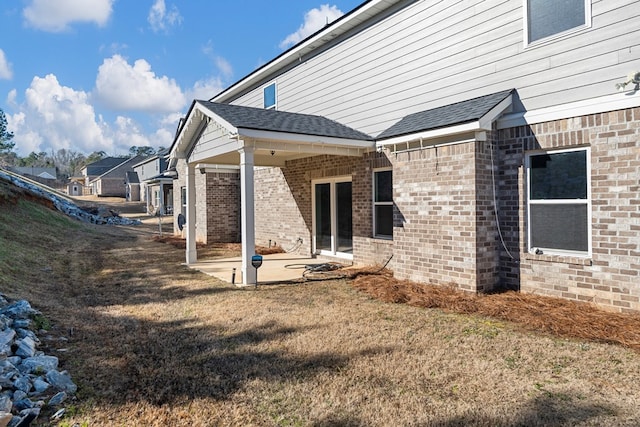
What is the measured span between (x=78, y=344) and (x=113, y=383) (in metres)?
1.44

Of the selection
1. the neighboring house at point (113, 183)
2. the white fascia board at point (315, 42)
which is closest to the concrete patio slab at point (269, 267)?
the white fascia board at point (315, 42)

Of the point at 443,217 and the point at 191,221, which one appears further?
the point at 191,221

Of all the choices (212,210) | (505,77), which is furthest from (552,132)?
(212,210)

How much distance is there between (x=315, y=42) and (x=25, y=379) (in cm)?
1020

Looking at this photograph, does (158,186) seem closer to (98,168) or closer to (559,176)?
(559,176)

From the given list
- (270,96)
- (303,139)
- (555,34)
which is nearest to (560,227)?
(555,34)

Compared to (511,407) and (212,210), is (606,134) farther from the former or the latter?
(212,210)

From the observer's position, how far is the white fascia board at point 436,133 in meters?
6.63

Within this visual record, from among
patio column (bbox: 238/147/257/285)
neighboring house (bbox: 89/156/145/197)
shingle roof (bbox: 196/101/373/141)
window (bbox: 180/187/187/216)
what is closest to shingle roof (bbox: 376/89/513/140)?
shingle roof (bbox: 196/101/373/141)

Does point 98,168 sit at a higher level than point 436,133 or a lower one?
higher

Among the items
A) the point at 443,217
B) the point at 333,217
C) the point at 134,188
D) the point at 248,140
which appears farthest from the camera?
the point at 134,188

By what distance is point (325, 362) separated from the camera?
14.7 feet

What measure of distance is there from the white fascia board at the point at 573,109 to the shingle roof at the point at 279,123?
10.7 feet

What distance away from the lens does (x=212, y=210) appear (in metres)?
17.0
